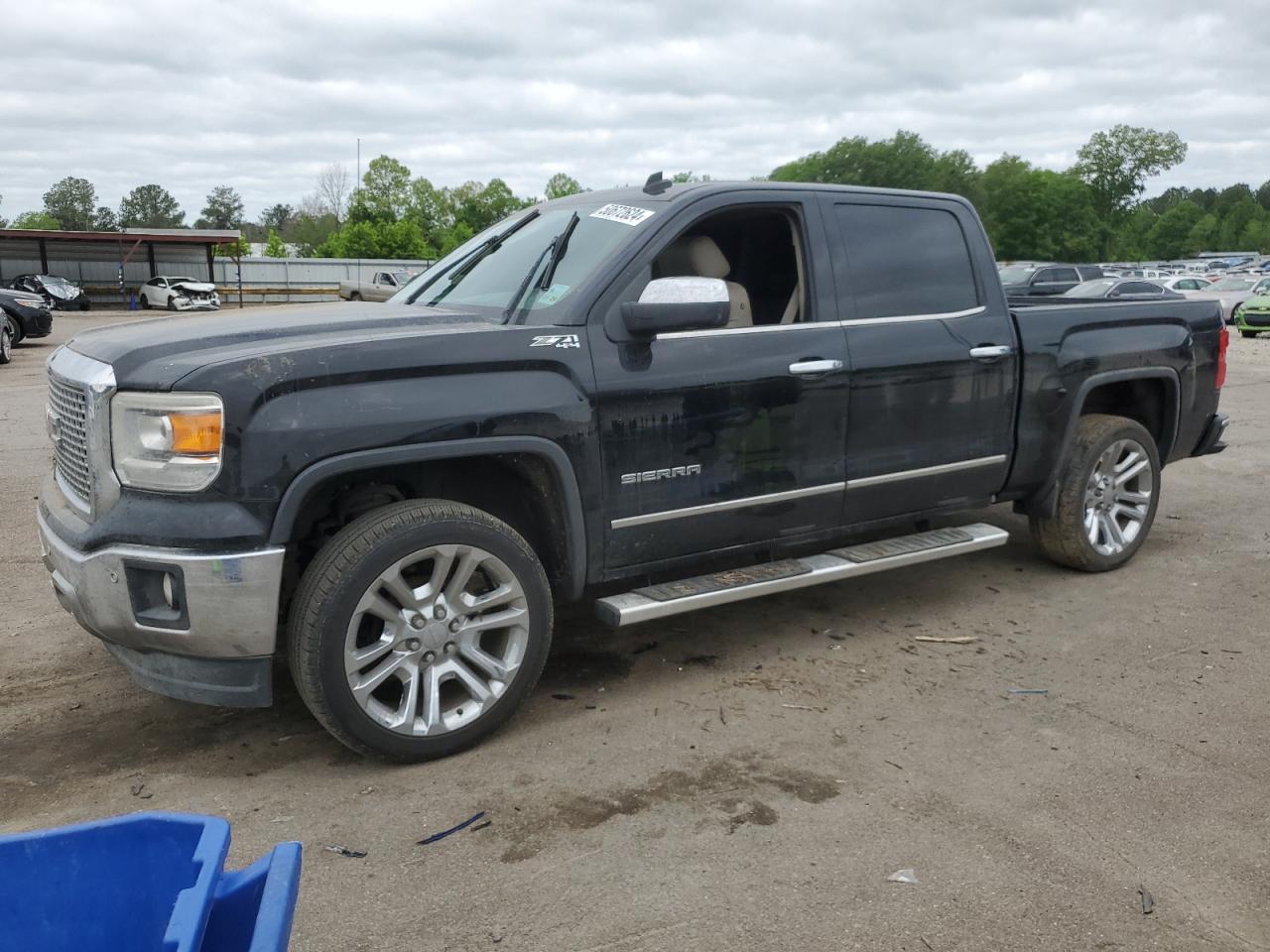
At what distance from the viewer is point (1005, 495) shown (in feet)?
17.9

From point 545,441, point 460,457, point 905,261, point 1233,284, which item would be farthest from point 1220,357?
point 1233,284

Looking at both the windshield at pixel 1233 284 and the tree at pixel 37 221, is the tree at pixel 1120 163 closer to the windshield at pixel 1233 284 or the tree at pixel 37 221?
the windshield at pixel 1233 284

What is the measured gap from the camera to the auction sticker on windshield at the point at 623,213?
4328 millimetres

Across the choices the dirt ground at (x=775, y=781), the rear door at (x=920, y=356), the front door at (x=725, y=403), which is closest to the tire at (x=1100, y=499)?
the dirt ground at (x=775, y=781)

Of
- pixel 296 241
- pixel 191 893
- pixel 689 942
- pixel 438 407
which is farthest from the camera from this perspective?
pixel 296 241

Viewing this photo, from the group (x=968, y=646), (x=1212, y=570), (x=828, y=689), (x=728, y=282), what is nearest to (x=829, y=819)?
(x=828, y=689)

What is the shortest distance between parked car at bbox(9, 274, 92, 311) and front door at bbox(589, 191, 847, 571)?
36598 mm

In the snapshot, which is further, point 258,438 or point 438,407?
point 438,407

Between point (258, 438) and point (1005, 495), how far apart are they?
375cm

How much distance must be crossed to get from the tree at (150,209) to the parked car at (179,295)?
8903 cm

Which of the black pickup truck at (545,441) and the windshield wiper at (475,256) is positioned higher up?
the windshield wiper at (475,256)

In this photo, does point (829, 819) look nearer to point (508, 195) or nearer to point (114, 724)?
point (114, 724)

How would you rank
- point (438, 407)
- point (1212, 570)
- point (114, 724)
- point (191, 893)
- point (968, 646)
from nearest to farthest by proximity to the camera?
point (191, 893), point (438, 407), point (114, 724), point (968, 646), point (1212, 570)

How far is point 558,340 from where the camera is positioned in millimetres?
3889
